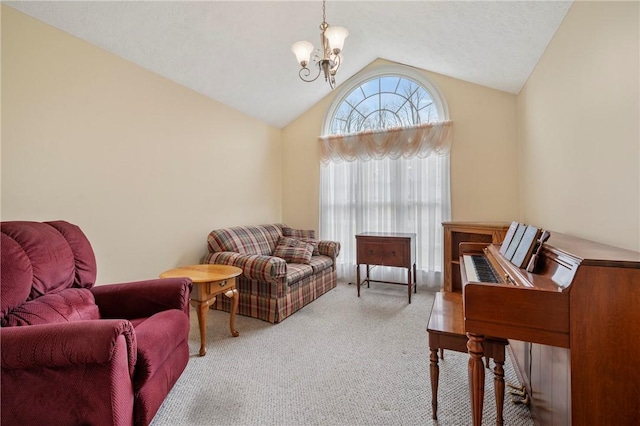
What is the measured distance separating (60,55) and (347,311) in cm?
337

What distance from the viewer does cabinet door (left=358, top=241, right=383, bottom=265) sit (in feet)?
11.4

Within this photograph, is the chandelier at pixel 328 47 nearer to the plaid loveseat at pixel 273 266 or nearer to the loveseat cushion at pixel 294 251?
the plaid loveseat at pixel 273 266

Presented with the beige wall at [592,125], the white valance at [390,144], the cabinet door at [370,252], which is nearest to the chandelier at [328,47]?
the beige wall at [592,125]

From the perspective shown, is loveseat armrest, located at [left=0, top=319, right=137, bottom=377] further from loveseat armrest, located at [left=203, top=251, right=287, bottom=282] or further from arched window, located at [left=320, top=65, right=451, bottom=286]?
arched window, located at [left=320, top=65, right=451, bottom=286]

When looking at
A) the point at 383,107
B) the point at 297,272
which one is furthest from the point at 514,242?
the point at 383,107

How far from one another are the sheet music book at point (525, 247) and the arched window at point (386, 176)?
83.2 inches

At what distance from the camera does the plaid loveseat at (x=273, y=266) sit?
9.16 ft

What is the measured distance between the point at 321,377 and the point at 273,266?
1100 millimetres

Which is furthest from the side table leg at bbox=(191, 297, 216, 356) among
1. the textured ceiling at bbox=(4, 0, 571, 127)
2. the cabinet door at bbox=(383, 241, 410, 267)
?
the textured ceiling at bbox=(4, 0, 571, 127)

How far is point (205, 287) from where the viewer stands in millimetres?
2213

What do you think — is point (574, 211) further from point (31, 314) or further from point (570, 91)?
point (31, 314)

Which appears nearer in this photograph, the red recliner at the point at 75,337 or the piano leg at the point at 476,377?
the red recliner at the point at 75,337

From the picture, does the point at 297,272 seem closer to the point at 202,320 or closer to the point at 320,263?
the point at 320,263

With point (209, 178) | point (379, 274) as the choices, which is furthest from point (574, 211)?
point (209, 178)
